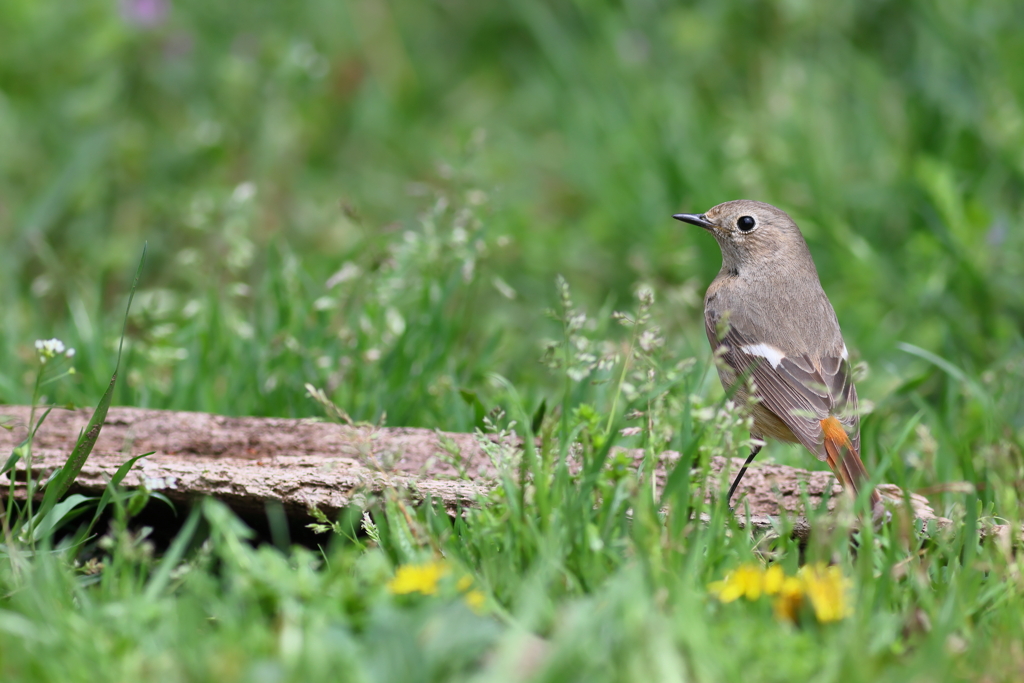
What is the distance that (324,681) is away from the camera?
6.74 ft

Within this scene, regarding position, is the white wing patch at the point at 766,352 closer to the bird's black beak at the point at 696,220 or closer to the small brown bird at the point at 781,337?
the small brown bird at the point at 781,337

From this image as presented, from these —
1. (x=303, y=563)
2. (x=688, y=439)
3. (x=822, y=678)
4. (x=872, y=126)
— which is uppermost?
(x=872, y=126)

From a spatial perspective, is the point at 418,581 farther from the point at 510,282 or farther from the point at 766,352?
the point at 510,282

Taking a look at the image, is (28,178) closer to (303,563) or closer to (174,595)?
(174,595)

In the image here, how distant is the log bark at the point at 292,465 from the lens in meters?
3.06

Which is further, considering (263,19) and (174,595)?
(263,19)

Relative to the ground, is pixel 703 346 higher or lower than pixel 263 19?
lower

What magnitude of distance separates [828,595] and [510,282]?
396cm

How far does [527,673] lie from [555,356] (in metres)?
1.39

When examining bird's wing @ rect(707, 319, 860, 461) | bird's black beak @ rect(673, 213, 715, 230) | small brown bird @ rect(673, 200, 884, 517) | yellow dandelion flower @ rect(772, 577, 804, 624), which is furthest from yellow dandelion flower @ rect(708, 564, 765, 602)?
bird's black beak @ rect(673, 213, 715, 230)

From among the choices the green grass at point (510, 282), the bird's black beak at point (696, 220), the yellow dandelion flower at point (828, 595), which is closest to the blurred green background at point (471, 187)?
the green grass at point (510, 282)

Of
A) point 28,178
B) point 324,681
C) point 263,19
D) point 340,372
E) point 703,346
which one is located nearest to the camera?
point 324,681

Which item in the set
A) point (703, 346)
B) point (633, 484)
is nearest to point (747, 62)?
point (703, 346)

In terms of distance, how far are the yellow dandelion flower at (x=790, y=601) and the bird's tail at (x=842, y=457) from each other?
97 centimetres
